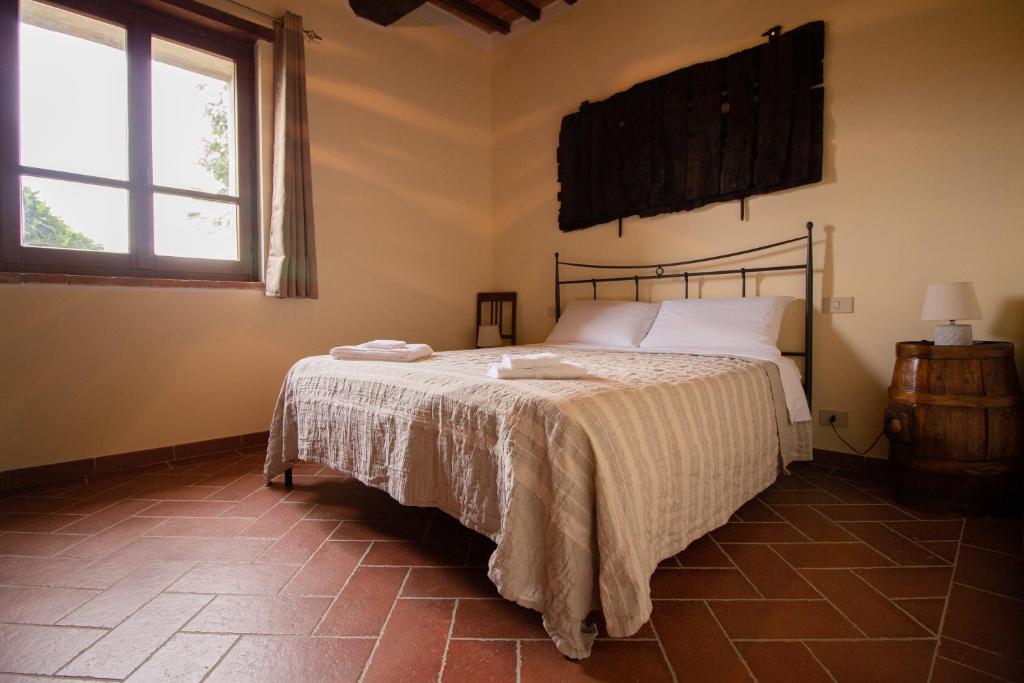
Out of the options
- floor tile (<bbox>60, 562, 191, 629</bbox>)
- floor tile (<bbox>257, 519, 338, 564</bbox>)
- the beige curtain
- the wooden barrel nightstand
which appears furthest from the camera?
the beige curtain

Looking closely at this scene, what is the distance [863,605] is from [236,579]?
187 cm

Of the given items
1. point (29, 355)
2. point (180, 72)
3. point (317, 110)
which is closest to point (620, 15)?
point (317, 110)

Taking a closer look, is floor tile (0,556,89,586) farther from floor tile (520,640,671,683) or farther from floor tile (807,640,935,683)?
floor tile (807,640,935,683)

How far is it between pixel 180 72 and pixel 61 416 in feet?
6.86

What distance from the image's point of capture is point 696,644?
1.17 meters

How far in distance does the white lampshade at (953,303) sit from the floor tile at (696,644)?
1.58 meters

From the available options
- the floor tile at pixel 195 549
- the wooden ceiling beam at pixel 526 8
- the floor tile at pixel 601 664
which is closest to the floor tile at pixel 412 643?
the floor tile at pixel 601 664

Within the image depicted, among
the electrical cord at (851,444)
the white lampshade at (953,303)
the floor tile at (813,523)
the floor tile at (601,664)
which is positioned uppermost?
the white lampshade at (953,303)

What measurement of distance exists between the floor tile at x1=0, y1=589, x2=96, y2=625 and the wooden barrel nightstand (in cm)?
300

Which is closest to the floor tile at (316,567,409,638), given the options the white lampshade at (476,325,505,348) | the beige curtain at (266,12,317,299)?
the beige curtain at (266,12,317,299)

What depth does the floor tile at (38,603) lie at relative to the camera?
1.27m

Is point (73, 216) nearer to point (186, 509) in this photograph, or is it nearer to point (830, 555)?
point (186, 509)

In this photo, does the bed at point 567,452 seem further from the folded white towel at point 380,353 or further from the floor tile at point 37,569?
the floor tile at point 37,569

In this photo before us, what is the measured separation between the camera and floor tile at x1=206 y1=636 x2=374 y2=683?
3.50 ft
